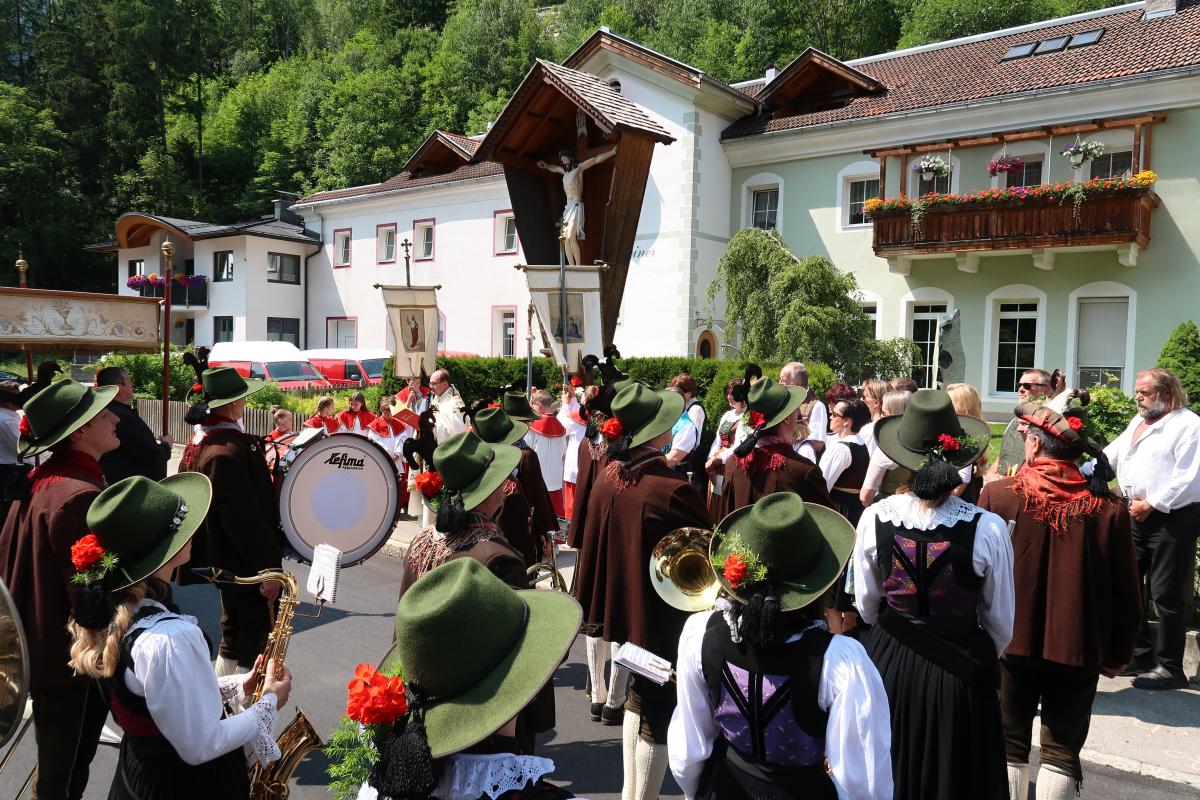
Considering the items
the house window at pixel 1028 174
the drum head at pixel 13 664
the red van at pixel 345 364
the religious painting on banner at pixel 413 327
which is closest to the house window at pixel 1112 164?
the house window at pixel 1028 174

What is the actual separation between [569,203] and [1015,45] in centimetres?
1566

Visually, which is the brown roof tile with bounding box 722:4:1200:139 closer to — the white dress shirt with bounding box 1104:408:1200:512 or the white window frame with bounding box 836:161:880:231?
the white window frame with bounding box 836:161:880:231

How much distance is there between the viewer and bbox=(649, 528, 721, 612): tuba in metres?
3.46

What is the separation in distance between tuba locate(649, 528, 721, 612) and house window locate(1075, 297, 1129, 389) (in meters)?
18.2

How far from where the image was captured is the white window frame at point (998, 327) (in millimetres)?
19203

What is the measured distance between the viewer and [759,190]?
24.1 meters

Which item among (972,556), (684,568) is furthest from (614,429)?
(972,556)

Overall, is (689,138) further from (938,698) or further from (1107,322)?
(938,698)

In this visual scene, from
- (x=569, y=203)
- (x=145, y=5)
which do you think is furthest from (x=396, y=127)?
(x=569, y=203)

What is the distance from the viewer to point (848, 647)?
91.0 inches

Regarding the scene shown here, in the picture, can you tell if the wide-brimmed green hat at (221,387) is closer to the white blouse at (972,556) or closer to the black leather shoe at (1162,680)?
the white blouse at (972,556)

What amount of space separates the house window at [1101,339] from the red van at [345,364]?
1947 centimetres

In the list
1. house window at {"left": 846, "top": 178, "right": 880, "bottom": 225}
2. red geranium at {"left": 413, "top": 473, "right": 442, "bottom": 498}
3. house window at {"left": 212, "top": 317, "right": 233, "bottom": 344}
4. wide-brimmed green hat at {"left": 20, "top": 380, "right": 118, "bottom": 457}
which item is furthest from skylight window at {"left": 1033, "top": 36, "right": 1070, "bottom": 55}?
house window at {"left": 212, "top": 317, "right": 233, "bottom": 344}

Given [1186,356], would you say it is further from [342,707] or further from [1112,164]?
[342,707]
